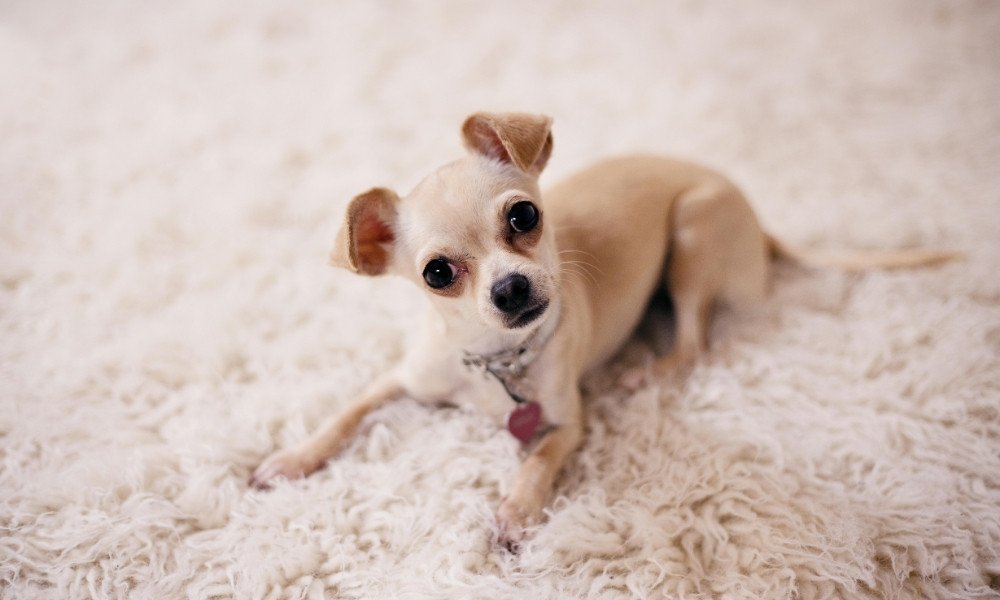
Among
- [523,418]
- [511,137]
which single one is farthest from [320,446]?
[511,137]

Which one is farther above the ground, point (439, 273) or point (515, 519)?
point (439, 273)

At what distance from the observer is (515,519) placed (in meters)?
1.22

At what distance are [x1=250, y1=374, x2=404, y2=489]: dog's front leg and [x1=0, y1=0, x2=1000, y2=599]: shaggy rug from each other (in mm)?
46

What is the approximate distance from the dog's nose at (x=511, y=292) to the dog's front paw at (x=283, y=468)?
0.62 metres

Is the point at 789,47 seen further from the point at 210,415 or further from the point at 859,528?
the point at 210,415

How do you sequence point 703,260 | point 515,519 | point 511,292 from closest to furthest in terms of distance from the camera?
point 511,292, point 515,519, point 703,260

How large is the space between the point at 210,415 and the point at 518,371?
78cm

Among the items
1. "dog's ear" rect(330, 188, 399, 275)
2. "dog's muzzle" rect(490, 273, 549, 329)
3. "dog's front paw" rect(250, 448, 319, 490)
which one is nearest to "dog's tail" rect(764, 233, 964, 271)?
"dog's muzzle" rect(490, 273, 549, 329)

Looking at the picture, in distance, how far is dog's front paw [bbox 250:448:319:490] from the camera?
1.32m

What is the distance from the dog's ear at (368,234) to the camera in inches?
44.1

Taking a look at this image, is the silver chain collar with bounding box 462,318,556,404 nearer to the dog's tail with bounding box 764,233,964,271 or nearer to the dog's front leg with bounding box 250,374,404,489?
the dog's front leg with bounding box 250,374,404,489

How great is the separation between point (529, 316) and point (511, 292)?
0.09m

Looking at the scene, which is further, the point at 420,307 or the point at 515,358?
the point at 420,307

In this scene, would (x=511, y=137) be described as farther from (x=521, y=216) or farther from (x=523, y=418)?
(x=523, y=418)
